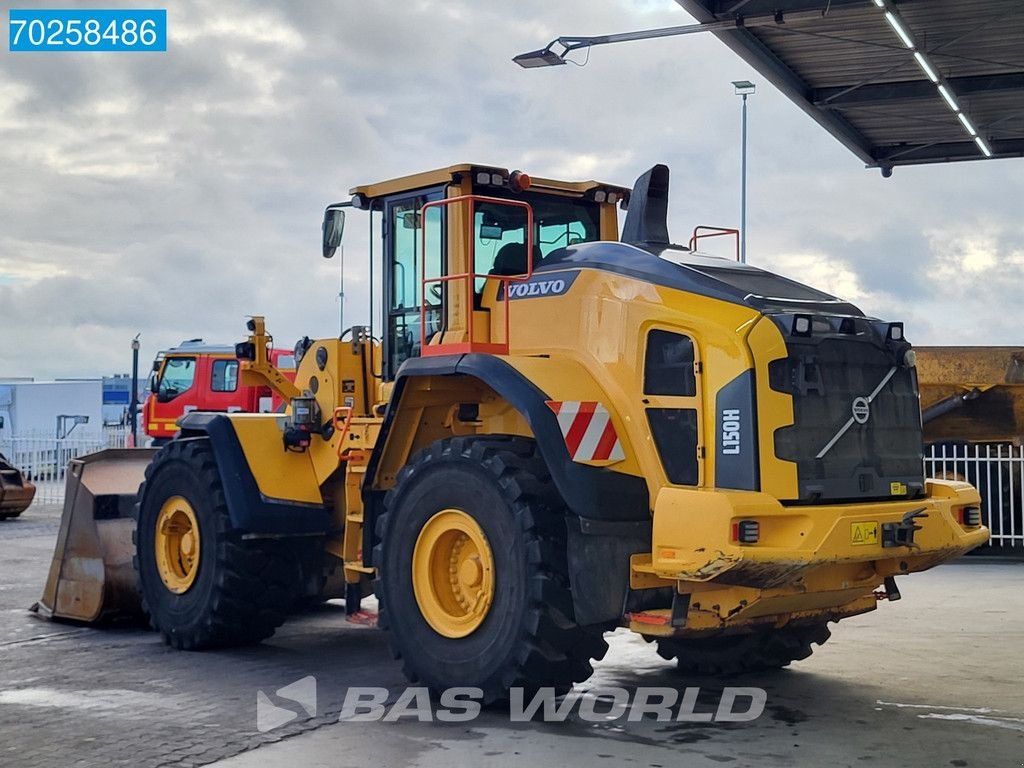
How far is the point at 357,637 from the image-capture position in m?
10.1

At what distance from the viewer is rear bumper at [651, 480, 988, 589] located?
6.48 m

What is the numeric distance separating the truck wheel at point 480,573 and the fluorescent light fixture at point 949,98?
9744mm

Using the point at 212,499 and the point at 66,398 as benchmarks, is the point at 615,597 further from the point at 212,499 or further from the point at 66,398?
the point at 66,398

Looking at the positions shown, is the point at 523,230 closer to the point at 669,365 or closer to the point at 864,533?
the point at 669,365

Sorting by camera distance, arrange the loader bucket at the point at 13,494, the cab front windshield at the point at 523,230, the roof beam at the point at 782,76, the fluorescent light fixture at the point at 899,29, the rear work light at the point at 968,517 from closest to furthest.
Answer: the rear work light at the point at 968,517
the cab front windshield at the point at 523,230
the fluorescent light fixture at the point at 899,29
the roof beam at the point at 782,76
the loader bucket at the point at 13,494

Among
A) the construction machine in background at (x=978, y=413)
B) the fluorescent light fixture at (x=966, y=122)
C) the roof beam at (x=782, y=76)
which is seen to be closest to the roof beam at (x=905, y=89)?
the roof beam at (x=782, y=76)

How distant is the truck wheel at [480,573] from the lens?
694cm

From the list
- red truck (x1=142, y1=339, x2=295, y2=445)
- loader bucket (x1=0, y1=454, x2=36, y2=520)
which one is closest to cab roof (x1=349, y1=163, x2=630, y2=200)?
loader bucket (x1=0, y1=454, x2=36, y2=520)

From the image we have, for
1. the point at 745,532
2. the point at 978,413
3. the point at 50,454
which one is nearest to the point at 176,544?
the point at 745,532

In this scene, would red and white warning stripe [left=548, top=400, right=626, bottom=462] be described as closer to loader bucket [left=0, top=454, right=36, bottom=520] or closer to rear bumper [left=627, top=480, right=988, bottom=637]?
rear bumper [left=627, top=480, right=988, bottom=637]

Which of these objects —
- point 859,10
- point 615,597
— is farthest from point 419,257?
point 859,10

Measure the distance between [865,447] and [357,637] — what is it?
15.0 feet

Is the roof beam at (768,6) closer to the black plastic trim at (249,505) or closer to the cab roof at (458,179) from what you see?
the cab roof at (458,179)

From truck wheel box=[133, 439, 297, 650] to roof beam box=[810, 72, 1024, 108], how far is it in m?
9.17
